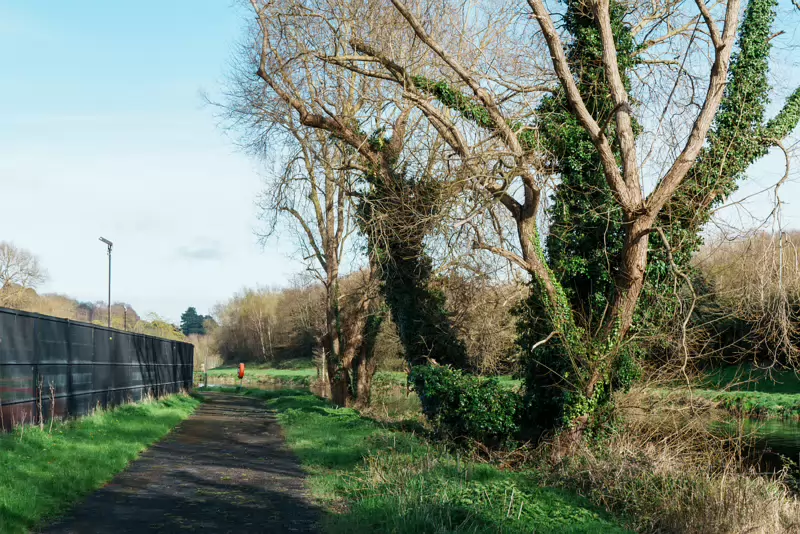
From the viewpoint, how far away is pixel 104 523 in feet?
26.7

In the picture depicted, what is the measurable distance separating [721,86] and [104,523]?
36.9 feet

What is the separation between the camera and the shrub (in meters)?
15.5

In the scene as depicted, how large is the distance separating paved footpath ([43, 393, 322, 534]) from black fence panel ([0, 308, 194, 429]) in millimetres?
2312

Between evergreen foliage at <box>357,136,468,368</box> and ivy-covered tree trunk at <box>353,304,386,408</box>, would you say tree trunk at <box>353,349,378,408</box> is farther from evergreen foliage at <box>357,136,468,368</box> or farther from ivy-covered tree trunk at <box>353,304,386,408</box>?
evergreen foliage at <box>357,136,468,368</box>

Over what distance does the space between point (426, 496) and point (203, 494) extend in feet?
11.1

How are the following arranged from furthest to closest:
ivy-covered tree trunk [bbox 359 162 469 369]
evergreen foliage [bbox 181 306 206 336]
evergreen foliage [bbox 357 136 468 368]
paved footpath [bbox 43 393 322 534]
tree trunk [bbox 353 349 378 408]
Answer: evergreen foliage [bbox 181 306 206 336] → tree trunk [bbox 353 349 378 408] → ivy-covered tree trunk [bbox 359 162 469 369] → evergreen foliage [bbox 357 136 468 368] → paved footpath [bbox 43 393 322 534]

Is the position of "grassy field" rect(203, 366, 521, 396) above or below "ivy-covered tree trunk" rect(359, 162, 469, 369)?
below

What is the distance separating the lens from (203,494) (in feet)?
32.9

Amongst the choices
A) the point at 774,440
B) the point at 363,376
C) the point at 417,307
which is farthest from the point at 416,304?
the point at 774,440

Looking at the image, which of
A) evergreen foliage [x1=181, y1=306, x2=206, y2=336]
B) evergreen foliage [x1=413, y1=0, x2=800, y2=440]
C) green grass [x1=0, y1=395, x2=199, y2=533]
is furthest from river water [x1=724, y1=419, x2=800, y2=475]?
evergreen foliage [x1=181, y1=306, x2=206, y2=336]

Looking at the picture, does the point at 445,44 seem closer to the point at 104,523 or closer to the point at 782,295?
the point at 782,295

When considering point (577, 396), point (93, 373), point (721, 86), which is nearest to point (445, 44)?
point (721, 86)

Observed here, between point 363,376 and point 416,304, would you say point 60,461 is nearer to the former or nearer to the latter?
point 416,304

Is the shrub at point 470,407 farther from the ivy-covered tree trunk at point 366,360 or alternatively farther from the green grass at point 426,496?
the ivy-covered tree trunk at point 366,360
